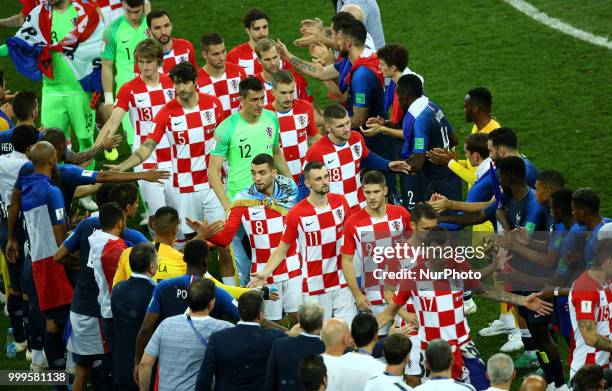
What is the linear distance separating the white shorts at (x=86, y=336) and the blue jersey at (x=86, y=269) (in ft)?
0.17

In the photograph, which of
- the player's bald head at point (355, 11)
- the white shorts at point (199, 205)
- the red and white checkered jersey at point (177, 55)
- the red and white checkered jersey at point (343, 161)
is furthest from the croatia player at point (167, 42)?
the red and white checkered jersey at point (343, 161)

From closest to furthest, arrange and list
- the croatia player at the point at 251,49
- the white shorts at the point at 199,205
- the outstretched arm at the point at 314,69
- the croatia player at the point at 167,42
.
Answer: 1. the white shorts at the point at 199,205
2. the croatia player at the point at 251,49
3. the croatia player at the point at 167,42
4. the outstretched arm at the point at 314,69

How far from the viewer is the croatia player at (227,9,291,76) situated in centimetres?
1304

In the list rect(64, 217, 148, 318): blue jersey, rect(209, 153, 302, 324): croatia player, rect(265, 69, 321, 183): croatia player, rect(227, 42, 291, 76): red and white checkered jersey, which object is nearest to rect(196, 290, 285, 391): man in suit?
rect(64, 217, 148, 318): blue jersey

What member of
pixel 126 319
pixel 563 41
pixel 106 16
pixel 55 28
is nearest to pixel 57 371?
pixel 126 319

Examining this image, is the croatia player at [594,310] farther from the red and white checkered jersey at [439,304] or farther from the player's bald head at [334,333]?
the player's bald head at [334,333]

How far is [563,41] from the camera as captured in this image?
1700 cm

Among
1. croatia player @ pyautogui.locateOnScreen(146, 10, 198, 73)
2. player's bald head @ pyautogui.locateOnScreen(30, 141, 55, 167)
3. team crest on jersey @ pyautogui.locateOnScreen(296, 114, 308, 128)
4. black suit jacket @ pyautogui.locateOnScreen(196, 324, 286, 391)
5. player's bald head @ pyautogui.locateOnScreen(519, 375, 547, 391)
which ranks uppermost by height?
croatia player @ pyautogui.locateOnScreen(146, 10, 198, 73)

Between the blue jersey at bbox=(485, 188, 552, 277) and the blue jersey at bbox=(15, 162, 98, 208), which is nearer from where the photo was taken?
the blue jersey at bbox=(485, 188, 552, 277)

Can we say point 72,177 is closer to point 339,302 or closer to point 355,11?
point 339,302

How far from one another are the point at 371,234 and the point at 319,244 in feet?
1.61

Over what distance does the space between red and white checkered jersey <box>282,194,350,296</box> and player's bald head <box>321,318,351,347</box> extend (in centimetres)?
227

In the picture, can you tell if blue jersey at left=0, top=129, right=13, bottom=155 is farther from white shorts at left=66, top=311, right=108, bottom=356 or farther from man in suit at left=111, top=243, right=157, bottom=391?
man in suit at left=111, top=243, right=157, bottom=391

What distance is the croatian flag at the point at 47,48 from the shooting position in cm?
1417
